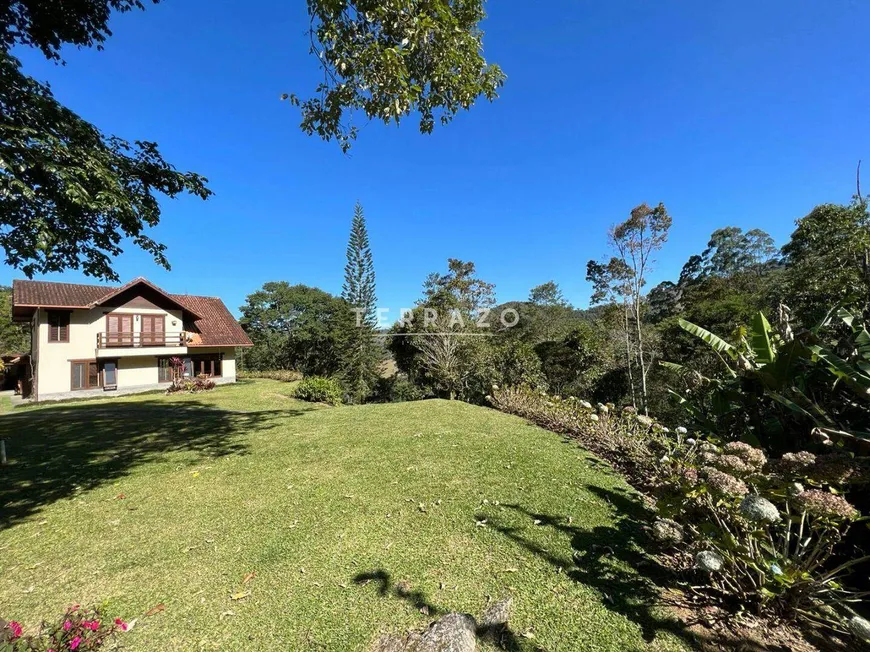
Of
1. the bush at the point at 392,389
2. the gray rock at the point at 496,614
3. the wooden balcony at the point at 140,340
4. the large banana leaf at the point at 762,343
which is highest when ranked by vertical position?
the wooden balcony at the point at 140,340

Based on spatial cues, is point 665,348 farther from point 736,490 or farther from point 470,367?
point 736,490

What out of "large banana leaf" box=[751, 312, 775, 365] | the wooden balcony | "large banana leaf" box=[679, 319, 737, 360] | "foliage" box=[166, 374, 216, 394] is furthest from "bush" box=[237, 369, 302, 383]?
"large banana leaf" box=[751, 312, 775, 365]

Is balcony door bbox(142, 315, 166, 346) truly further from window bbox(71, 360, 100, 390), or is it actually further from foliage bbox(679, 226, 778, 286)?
foliage bbox(679, 226, 778, 286)

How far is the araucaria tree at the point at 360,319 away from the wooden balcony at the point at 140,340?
811 centimetres

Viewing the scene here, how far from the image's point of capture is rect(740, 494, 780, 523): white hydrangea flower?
1.53 metres

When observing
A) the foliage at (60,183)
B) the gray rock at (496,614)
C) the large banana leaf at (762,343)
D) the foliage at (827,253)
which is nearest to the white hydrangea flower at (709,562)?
the gray rock at (496,614)

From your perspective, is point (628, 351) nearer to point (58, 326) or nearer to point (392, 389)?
point (392, 389)

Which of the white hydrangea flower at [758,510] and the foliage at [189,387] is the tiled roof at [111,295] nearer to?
the foliage at [189,387]

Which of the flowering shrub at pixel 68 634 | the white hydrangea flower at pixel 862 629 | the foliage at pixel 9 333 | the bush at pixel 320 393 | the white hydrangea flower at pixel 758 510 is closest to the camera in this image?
the white hydrangea flower at pixel 862 629

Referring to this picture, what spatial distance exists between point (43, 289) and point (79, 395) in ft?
15.3

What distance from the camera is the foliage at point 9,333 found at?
27.2m

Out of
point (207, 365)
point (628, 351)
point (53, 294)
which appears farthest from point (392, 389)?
point (53, 294)

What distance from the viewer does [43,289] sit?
1471 cm

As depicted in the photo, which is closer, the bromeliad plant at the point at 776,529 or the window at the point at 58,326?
the bromeliad plant at the point at 776,529
